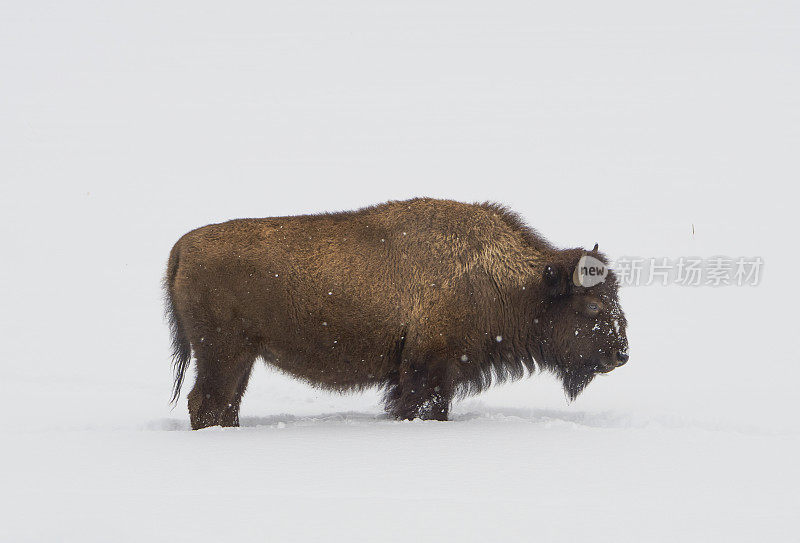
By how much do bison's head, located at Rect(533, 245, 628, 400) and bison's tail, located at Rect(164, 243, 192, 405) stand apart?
111 inches

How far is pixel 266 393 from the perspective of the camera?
8.29m

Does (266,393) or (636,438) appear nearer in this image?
(636,438)

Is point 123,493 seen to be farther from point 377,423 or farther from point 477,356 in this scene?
point 477,356

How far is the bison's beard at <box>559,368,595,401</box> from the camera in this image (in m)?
6.38

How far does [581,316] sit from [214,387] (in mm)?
2912

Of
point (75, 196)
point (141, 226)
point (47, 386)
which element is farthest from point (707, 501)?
point (75, 196)

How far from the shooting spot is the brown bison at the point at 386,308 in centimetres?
599

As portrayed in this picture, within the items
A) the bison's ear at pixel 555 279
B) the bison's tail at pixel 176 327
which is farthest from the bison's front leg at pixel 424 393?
the bison's tail at pixel 176 327

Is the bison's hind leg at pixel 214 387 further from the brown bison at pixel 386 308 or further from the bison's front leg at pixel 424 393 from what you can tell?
the bison's front leg at pixel 424 393

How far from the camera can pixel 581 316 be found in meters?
6.20

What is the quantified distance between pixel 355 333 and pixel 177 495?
8.71 ft

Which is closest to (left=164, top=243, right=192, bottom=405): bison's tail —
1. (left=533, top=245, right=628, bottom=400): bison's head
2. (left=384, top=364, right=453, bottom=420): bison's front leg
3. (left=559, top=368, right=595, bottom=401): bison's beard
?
(left=384, top=364, right=453, bottom=420): bison's front leg

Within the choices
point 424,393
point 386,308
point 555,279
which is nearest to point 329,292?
point 386,308

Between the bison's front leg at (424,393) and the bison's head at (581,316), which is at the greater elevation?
the bison's head at (581,316)
